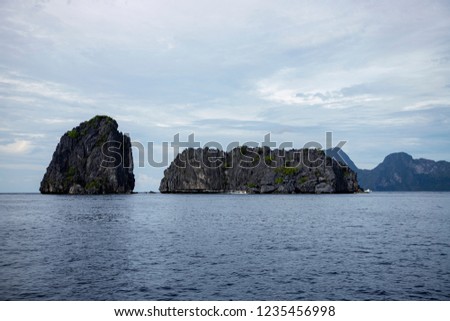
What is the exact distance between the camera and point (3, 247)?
49.5 metres

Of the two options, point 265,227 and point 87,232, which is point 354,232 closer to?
point 265,227

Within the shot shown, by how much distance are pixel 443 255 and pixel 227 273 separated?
26211 mm

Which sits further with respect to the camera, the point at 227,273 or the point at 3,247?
the point at 3,247

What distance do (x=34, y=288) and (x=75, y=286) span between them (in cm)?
299
